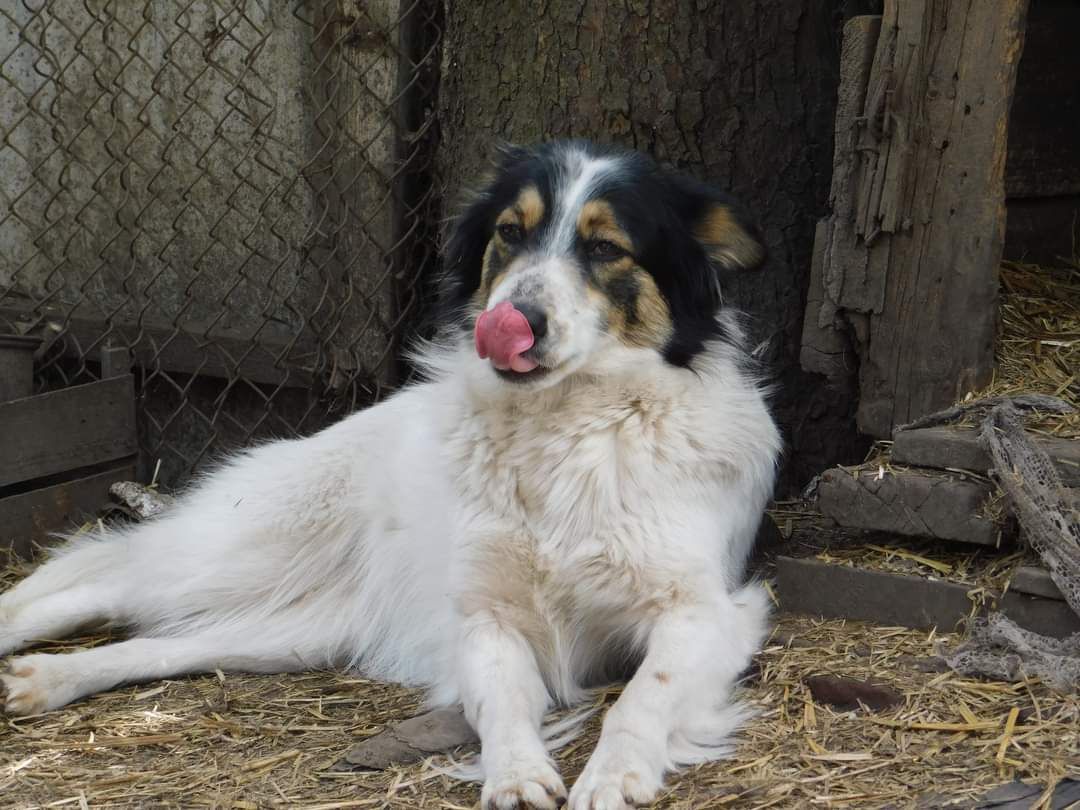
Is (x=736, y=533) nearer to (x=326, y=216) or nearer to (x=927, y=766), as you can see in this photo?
(x=927, y=766)

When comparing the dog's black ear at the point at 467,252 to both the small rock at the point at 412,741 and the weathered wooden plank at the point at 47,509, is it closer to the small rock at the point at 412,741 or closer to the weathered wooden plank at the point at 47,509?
the small rock at the point at 412,741

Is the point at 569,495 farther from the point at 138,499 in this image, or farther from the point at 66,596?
the point at 138,499

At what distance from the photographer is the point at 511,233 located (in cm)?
350

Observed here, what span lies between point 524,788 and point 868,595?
1.41m

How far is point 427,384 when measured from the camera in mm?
4035

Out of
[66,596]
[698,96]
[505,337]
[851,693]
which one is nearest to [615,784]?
[851,693]

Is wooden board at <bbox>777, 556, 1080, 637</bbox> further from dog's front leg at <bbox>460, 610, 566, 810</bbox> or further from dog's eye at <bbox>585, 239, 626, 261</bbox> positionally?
dog's eye at <bbox>585, 239, 626, 261</bbox>

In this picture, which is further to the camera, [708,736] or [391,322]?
[391,322]

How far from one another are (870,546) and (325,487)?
1.83m

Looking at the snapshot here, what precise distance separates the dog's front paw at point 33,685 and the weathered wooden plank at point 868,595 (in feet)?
7.17

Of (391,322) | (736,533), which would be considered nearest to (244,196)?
(391,322)

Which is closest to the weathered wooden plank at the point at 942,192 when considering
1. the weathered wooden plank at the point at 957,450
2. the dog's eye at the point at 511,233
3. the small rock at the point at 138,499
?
the weathered wooden plank at the point at 957,450

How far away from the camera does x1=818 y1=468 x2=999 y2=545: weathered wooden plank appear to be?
359 centimetres

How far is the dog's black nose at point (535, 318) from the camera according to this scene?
3.18 metres
